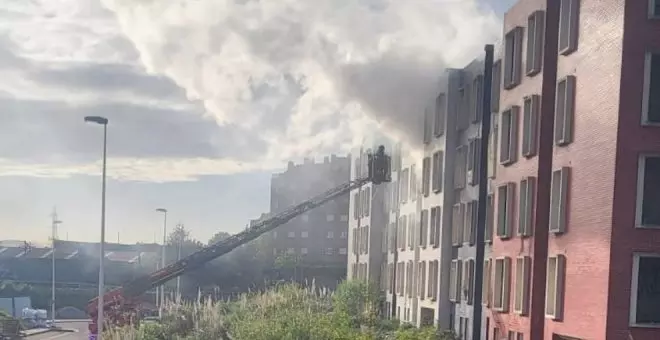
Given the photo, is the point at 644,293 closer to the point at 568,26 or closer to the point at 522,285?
the point at 522,285

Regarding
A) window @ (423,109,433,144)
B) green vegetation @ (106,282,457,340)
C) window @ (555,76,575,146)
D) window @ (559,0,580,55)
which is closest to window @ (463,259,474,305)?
green vegetation @ (106,282,457,340)

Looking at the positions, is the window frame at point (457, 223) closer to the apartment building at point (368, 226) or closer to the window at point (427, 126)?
the window at point (427, 126)

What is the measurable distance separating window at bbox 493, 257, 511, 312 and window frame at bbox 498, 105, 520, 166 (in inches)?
119

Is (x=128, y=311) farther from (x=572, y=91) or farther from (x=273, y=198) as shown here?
(x=273, y=198)

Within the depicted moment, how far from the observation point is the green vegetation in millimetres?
26594

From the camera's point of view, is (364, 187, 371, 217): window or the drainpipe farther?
(364, 187, 371, 217): window

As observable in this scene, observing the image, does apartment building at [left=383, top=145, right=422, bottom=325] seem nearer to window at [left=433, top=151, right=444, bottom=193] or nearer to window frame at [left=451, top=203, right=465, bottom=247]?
window at [left=433, top=151, right=444, bottom=193]

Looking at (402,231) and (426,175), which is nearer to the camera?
(426,175)

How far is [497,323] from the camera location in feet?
86.3

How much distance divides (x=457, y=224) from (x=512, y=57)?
1000cm

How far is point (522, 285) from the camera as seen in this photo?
77.0 ft

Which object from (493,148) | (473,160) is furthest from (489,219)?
(473,160)

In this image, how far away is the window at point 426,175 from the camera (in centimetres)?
3799

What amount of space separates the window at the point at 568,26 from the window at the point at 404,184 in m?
21.9
